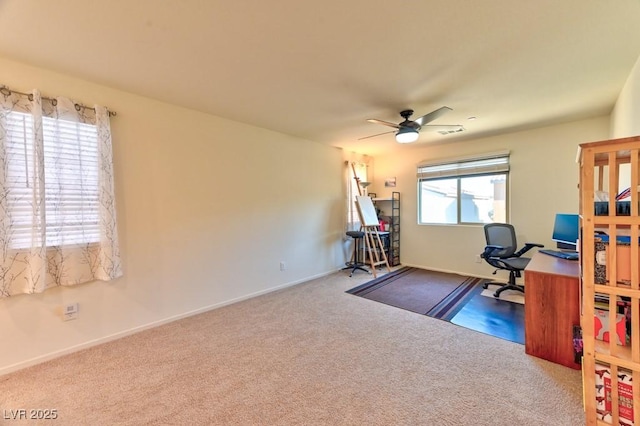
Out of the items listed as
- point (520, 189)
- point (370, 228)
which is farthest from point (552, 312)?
point (370, 228)

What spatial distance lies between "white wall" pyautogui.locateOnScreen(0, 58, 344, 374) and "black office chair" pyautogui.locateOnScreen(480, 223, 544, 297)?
9.12ft

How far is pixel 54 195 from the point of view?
2.19m

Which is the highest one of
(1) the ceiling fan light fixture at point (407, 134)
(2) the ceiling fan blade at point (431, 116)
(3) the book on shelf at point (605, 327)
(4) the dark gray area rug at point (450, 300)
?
(2) the ceiling fan blade at point (431, 116)

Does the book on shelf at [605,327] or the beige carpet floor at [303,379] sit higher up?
the book on shelf at [605,327]

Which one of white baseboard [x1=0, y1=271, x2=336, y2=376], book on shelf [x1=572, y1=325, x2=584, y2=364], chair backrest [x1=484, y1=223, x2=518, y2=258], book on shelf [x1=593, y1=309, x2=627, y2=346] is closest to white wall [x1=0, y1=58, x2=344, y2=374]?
white baseboard [x1=0, y1=271, x2=336, y2=376]

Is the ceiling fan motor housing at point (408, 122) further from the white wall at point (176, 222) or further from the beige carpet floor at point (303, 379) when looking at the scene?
the beige carpet floor at point (303, 379)

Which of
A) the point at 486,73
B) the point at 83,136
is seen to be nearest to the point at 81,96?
the point at 83,136

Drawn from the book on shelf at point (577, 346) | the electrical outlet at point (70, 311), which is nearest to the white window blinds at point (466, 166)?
the book on shelf at point (577, 346)

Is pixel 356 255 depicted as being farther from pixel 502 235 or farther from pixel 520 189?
pixel 520 189

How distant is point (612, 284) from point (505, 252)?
7.81 ft

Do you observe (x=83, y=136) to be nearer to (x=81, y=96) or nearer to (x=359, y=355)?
(x=81, y=96)

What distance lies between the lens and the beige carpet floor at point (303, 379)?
5.17 feet

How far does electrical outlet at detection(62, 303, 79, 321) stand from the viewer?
227cm

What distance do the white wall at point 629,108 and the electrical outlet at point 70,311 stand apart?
16.4 ft
